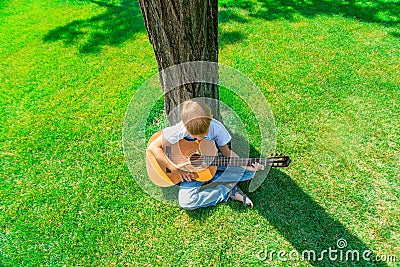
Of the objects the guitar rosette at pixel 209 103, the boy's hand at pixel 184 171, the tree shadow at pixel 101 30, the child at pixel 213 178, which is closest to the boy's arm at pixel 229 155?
the child at pixel 213 178

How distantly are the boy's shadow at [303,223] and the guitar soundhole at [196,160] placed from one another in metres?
0.40

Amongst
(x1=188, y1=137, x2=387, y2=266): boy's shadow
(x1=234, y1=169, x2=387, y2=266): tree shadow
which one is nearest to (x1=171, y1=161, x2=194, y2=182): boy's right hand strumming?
(x1=188, y1=137, x2=387, y2=266): boy's shadow

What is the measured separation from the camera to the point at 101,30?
16.4 ft

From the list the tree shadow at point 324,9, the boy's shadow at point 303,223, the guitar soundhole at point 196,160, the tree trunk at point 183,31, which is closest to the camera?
the tree trunk at point 183,31

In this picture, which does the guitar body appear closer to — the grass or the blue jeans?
the blue jeans

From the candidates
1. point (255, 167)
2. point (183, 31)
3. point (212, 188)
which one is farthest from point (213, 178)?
point (183, 31)

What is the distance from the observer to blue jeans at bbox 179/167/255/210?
267cm

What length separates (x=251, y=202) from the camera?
8.85 ft

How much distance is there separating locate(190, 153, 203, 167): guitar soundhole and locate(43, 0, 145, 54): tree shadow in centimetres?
279

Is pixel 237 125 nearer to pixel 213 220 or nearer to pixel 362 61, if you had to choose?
pixel 213 220

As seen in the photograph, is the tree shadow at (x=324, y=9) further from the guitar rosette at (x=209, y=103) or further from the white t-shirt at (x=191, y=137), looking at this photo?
the white t-shirt at (x=191, y=137)

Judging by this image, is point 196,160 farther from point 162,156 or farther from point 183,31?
point 183,31

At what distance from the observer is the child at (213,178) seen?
2615 millimetres

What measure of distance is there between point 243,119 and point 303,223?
4.11 feet
